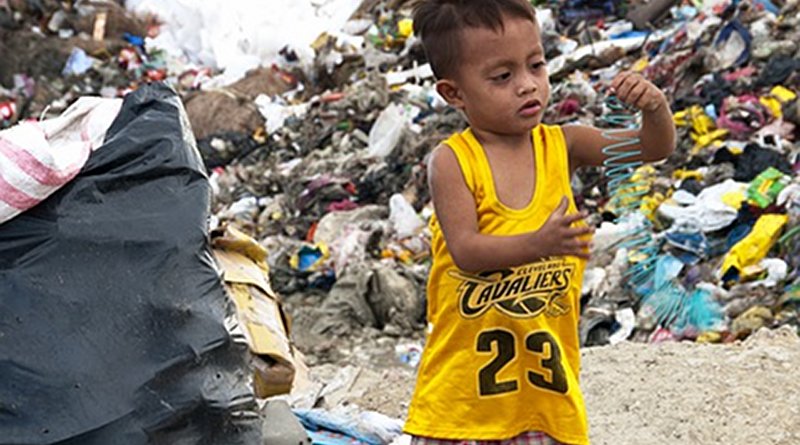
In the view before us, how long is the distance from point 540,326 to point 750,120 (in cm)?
539

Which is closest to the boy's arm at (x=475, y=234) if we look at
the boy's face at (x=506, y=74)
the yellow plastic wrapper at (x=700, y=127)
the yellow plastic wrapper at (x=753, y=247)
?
the boy's face at (x=506, y=74)

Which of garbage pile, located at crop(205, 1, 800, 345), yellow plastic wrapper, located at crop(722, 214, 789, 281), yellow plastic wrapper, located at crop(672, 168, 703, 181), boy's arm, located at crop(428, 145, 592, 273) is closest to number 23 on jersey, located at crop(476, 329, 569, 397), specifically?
boy's arm, located at crop(428, 145, 592, 273)

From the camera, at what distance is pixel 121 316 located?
Answer: 2.04 meters

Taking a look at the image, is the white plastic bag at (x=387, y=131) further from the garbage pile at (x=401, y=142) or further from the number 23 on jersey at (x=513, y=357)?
the number 23 on jersey at (x=513, y=357)

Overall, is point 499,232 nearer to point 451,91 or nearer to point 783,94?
point 451,91

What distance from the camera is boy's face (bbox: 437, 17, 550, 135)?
200cm

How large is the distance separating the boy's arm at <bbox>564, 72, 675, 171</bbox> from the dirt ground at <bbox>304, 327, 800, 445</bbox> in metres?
1.49

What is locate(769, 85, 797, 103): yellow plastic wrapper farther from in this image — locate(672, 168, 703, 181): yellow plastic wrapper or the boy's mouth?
the boy's mouth

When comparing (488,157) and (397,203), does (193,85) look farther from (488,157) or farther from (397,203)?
(488,157)

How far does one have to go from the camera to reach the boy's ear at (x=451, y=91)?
6.82 feet

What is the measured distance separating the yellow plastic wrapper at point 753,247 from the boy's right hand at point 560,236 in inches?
158

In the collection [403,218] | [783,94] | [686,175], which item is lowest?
[403,218]

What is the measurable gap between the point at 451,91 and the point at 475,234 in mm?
285

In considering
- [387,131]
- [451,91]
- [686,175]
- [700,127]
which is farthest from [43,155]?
[387,131]
